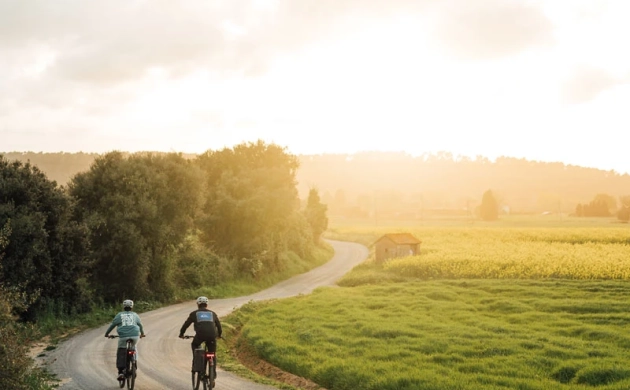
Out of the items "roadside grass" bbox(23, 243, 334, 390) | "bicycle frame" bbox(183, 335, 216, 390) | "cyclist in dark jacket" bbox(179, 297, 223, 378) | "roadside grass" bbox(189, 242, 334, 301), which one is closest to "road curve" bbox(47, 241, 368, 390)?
"roadside grass" bbox(23, 243, 334, 390)

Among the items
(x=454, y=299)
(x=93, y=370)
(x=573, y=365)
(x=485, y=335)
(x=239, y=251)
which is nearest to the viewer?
(x=573, y=365)

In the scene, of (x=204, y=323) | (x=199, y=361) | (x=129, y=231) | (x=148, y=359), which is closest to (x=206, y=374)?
(x=199, y=361)

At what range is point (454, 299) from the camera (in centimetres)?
3325

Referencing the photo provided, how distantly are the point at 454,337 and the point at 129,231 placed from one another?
873 inches

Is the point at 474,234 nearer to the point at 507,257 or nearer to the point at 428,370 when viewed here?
the point at 507,257

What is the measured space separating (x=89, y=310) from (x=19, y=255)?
18.9 ft

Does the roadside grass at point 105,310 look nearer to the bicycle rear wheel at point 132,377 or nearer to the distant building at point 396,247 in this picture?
the bicycle rear wheel at point 132,377

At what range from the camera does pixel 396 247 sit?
189ft

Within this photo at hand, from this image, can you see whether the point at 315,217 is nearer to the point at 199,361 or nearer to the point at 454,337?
the point at 454,337

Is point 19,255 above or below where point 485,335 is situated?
above

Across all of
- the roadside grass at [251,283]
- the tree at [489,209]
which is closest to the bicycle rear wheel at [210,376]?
the roadside grass at [251,283]

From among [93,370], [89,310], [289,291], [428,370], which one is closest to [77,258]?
→ [89,310]

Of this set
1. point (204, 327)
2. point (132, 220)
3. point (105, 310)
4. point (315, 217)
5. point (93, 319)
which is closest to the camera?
point (204, 327)

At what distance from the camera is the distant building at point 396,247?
57594mm
